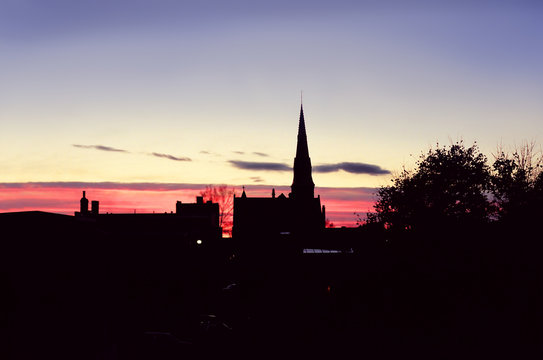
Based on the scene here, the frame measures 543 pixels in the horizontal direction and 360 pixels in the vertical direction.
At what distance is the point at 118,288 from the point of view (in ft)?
81.8

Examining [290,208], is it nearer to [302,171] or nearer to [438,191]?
[302,171]

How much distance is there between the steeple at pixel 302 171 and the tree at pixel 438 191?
64.7 m

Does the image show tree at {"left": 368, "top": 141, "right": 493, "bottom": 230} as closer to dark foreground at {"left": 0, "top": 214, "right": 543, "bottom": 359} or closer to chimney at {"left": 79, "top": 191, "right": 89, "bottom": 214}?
dark foreground at {"left": 0, "top": 214, "right": 543, "bottom": 359}

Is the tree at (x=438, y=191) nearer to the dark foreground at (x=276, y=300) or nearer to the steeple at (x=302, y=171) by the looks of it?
the dark foreground at (x=276, y=300)

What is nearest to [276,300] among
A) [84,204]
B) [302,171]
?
[84,204]

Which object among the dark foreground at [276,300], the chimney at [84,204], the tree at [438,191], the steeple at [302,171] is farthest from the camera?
the steeple at [302,171]

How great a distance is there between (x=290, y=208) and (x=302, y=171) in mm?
13238

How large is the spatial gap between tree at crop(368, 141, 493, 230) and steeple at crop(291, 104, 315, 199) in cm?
6466

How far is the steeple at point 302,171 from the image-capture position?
389 ft

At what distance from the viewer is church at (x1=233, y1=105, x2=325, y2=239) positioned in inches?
4194

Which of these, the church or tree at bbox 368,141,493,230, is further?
the church

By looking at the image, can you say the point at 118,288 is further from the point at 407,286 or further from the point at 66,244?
the point at 407,286

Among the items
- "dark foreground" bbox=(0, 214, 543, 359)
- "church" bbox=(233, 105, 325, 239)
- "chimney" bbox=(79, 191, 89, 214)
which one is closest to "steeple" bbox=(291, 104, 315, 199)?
"church" bbox=(233, 105, 325, 239)

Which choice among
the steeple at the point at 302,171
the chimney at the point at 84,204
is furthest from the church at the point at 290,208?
the chimney at the point at 84,204
